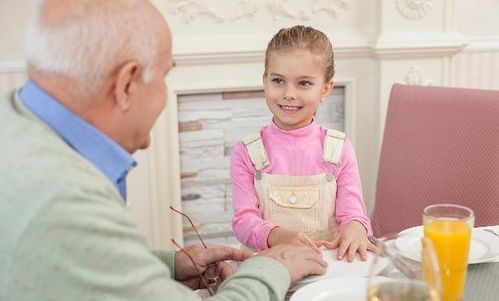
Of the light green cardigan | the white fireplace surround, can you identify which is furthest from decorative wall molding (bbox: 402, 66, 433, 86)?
the light green cardigan

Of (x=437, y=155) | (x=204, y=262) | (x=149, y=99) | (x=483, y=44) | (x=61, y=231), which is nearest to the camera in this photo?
(x=61, y=231)

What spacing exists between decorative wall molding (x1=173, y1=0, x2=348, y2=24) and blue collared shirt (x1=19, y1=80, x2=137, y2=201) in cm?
174

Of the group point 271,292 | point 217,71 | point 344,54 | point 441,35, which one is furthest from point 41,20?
point 441,35

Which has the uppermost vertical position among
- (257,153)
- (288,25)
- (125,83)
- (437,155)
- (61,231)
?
(125,83)

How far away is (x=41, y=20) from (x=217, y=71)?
178 cm

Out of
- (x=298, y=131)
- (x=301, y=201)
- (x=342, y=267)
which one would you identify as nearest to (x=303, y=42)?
(x=298, y=131)

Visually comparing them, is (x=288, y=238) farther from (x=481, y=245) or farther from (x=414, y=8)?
(x=414, y=8)

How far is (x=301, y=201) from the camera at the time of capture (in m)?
1.63

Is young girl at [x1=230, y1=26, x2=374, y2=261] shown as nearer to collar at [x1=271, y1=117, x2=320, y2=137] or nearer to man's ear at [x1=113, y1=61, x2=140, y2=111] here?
collar at [x1=271, y1=117, x2=320, y2=137]

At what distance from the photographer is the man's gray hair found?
3.03ft

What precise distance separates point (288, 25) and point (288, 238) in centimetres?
149

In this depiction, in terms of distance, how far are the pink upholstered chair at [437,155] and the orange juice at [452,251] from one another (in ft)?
2.69

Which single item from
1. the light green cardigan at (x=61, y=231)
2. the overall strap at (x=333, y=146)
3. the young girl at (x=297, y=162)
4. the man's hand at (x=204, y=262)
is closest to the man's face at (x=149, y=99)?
the light green cardigan at (x=61, y=231)

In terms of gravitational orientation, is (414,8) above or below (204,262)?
above
